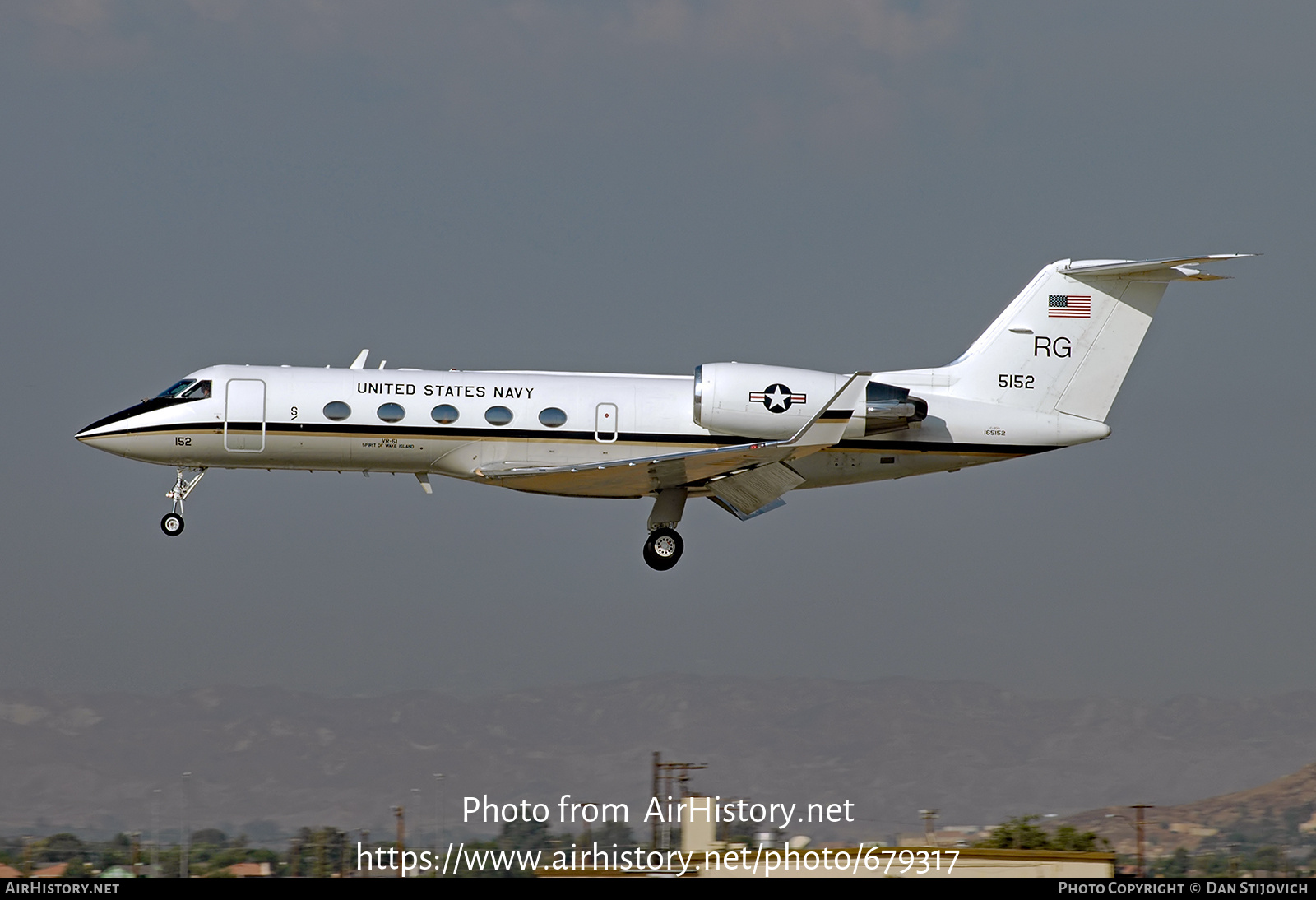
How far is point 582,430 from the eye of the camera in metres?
27.3

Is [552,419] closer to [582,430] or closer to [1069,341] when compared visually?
[582,430]

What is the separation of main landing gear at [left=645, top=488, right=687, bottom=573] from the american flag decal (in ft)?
26.0

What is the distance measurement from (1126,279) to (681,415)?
897cm

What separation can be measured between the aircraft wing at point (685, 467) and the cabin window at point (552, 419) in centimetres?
73

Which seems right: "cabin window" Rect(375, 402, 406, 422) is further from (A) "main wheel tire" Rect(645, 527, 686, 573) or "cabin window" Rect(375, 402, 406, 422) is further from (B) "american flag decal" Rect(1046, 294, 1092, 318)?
(B) "american flag decal" Rect(1046, 294, 1092, 318)

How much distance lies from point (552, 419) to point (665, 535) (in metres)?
3.07

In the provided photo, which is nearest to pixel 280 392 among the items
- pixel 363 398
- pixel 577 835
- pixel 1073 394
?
pixel 363 398

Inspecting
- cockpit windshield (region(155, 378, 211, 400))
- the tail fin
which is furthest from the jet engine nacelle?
cockpit windshield (region(155, 378, 211, 400))

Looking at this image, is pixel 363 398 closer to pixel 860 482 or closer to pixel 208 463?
pixel 208 463

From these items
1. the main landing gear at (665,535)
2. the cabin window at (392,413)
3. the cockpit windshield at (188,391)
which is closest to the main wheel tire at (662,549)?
the main landing gear at (665,535)

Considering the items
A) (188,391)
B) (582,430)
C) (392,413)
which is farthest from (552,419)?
(188,391)

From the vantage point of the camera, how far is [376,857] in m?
26.4

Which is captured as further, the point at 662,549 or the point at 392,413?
the point at 662,549
